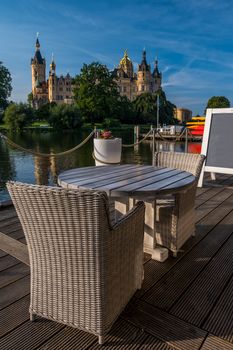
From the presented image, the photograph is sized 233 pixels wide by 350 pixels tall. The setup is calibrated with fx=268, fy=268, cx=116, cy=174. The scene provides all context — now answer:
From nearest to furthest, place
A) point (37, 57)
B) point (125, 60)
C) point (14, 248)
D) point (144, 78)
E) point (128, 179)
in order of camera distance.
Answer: point (128, 179) → point (14, 248) → point (144, 78) → point (37, 57) → point (125, 60)

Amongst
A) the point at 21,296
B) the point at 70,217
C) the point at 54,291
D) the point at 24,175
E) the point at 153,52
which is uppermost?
the point at 153,52

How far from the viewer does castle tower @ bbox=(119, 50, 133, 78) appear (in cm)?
7869

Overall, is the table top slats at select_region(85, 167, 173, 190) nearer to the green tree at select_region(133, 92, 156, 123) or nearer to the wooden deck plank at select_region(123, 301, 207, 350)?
the wooden deck plank at select_region(123, 301, 207, 350)

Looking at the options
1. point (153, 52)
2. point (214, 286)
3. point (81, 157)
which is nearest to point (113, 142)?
point (214, 286)

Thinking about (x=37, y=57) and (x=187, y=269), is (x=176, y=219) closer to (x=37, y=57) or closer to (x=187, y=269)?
(x=187, y=269)

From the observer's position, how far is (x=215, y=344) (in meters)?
1.26

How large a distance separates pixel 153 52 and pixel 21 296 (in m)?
83.4

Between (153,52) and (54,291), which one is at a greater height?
(153,52)

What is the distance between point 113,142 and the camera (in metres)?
4.25

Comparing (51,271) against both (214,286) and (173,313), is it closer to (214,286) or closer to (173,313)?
(173,313)

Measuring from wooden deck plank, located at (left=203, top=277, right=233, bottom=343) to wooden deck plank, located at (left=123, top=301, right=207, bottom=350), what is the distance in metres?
0.07

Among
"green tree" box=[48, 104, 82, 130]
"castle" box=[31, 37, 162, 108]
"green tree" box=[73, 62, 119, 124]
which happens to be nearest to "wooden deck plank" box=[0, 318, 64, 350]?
"green tree" box=[48, 104, 82, 130]

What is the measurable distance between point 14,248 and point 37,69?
81.3 m

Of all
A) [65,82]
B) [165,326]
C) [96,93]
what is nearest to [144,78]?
[65,82]
